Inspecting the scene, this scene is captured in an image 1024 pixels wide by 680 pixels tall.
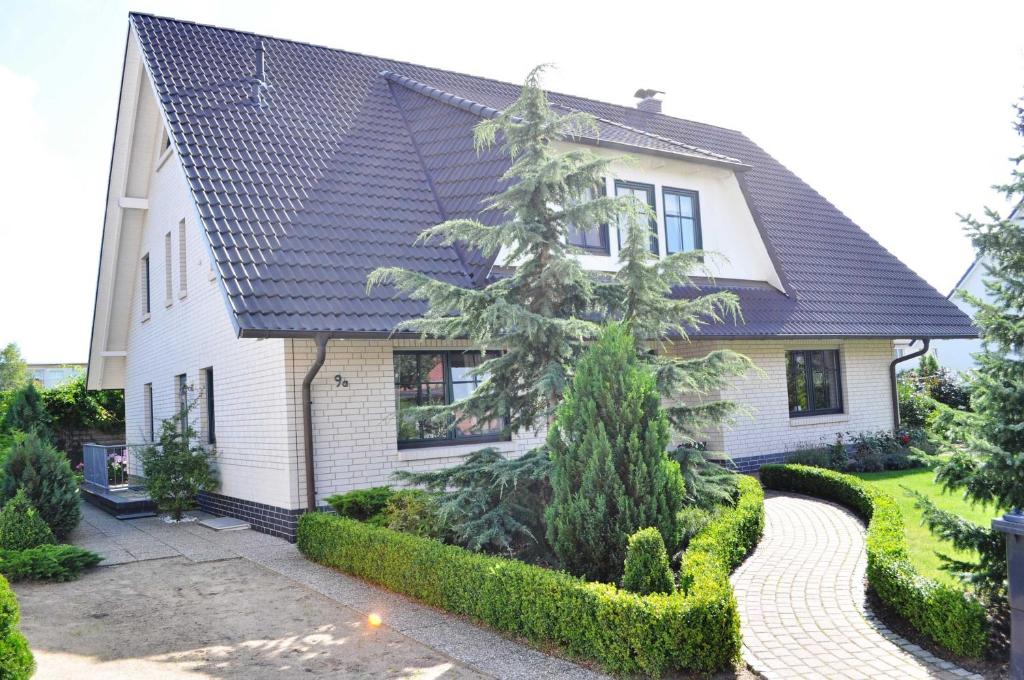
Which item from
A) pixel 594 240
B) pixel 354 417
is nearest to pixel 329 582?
pixel 354 417

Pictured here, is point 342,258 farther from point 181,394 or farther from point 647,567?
point 647,567

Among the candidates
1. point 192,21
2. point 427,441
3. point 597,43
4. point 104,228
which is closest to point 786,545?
point 427,441

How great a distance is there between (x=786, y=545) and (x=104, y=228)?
15493 mm

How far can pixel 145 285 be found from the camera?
17859mm

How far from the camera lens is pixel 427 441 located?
11.8 meters

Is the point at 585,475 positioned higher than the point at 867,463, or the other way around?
the point at 585,475

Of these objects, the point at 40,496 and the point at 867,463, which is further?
the point at 867,463

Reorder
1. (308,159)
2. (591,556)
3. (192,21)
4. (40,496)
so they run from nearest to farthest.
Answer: (591,556), (40,496), (308,159), (192,21)

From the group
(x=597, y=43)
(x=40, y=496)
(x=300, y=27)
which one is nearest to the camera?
(x=597, y=43)

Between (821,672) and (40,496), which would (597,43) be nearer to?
(821,672)

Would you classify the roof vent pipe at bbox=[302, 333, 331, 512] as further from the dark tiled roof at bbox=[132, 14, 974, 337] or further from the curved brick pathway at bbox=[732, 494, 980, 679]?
the curved brick pathway at bbox=[732, 494, 980, 679]

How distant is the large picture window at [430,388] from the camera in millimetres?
11648

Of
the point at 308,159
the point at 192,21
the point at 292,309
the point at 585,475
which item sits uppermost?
the point at 192,21

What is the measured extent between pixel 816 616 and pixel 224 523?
900 cm
